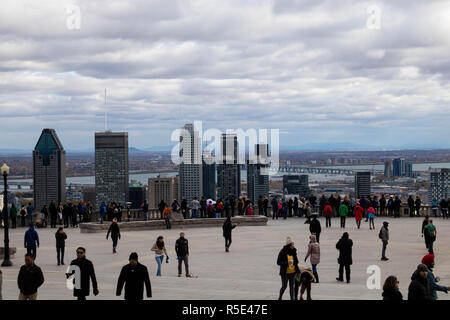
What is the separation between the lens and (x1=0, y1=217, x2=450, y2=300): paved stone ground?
16.5m

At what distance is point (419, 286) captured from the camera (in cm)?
1120

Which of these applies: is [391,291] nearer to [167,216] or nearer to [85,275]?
[85,275]

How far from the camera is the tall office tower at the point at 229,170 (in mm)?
68125

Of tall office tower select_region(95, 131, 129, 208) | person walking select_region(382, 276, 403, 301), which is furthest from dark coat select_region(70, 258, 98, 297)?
tall office tower select_region(95, 131, 129, 208)

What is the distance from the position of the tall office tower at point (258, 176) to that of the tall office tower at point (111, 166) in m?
22.6

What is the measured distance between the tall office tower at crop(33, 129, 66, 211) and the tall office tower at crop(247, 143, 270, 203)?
131 ft

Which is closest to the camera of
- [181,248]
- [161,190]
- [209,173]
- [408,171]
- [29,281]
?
[29,281]

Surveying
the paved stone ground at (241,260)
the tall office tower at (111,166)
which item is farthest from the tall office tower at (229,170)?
the paved stone ground at (241,260)

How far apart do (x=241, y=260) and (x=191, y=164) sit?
60.0m

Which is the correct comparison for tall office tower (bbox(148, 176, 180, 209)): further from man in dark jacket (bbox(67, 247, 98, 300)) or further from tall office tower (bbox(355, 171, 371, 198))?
Answer: man in dark jacket (bbox(67, 247, 98, 300))

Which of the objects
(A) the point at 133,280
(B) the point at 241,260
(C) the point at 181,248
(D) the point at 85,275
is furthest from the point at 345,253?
(A) the point at 133,280

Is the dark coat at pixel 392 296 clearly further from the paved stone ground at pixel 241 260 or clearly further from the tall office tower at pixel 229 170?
the tall office tower at pixel 229 170

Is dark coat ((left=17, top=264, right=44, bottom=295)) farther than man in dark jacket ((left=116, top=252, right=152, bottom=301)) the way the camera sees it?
Yes
